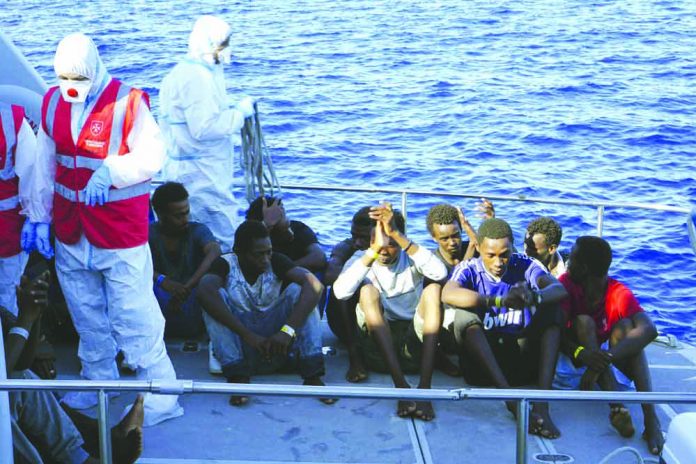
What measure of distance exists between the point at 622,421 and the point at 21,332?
122 inches

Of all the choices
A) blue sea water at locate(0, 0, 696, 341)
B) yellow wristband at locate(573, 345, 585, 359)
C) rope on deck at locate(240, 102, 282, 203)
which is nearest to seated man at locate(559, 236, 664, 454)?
yellow wristband at locate(573, 345, 585, 359)

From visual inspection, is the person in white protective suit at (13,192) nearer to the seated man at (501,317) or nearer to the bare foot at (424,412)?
the bare foot at (424,412)

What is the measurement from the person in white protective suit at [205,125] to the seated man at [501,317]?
1.86 metres

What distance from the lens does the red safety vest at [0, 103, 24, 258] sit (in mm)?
5746

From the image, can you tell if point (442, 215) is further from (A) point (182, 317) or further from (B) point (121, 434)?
(B) point (121, 434)

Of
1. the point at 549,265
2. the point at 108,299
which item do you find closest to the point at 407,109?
the point at 549,265

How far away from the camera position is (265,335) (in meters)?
6.38

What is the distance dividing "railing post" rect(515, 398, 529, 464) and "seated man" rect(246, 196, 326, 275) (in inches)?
109

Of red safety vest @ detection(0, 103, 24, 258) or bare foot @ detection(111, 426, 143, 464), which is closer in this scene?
Result: bare foot @ detection(111, 426, 143, 464)

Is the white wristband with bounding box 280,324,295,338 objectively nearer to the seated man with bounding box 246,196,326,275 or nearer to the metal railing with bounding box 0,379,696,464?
the seated man with bounding box 246,196,326,275

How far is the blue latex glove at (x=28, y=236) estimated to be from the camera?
5.72m

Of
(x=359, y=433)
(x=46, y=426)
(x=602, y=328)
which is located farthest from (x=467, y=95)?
(x=46, y=426)

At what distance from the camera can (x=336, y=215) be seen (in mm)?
15422

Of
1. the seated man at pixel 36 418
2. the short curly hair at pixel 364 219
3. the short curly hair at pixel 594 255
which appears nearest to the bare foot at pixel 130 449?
the seated man at pixel 36 418
